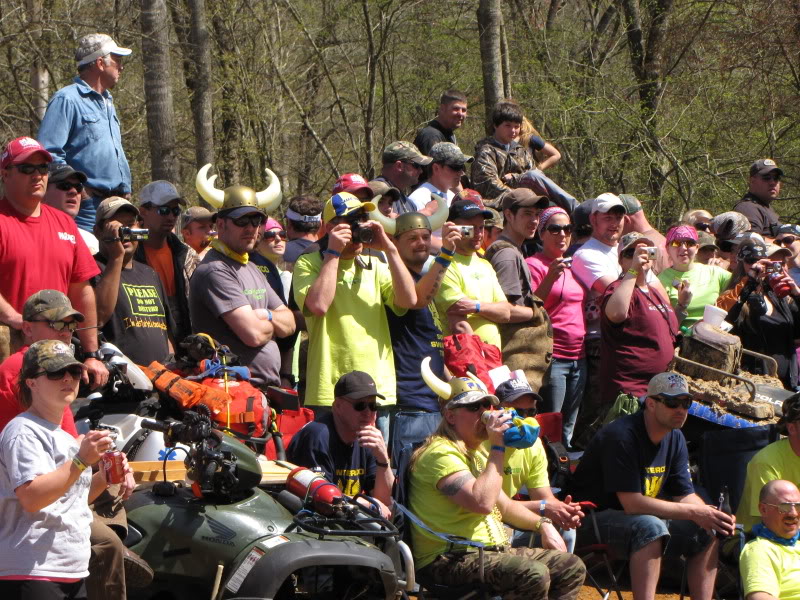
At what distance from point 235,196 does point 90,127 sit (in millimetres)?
1445

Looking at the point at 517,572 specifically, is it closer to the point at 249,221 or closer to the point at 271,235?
the point at 249,221

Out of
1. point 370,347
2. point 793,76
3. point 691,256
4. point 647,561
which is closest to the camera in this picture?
point 647,561

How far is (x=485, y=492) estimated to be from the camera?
18.9 feet

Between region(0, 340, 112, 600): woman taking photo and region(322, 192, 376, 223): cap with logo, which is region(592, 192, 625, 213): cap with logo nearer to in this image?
region(322, 192, 376, 223): cap with logo

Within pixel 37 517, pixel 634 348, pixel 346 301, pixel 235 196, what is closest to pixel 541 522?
pixel 346 301

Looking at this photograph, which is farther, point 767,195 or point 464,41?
point 464,41

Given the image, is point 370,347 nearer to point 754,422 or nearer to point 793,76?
point 754,422

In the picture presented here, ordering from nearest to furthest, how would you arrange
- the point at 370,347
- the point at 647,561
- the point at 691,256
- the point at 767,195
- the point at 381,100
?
the point at 647,561 → the point at 370,347 → the point at 691,256 → the point at 767,195 → the point at 381,100

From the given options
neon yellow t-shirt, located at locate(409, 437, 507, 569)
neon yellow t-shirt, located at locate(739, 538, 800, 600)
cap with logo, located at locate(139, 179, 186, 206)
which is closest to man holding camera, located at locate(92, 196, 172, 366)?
cap with logo, located at locate(139, 179, 186, 206)

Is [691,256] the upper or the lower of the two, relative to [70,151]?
lower

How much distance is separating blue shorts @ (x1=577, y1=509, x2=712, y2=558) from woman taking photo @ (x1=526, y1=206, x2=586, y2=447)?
1422 mm

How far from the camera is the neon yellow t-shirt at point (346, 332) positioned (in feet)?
22.7

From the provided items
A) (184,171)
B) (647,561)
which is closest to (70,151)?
(647,561)

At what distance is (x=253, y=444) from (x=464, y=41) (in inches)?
535
